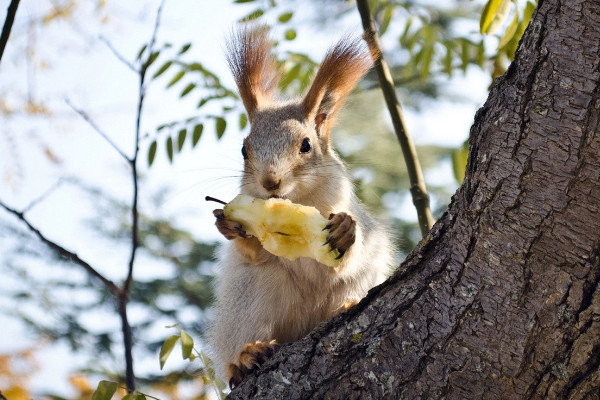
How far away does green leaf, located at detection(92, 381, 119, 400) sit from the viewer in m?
2.77

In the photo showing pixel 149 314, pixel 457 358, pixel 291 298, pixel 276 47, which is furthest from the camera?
pixel 149 314

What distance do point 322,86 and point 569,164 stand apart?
231 centimetres

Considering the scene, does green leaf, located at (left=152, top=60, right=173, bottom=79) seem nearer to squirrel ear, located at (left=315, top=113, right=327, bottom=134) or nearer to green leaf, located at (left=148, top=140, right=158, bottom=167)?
green leaf, located at (left=148, top=140, right=158, bottom=167)

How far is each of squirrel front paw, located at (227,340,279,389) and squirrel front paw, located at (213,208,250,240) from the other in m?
0.49

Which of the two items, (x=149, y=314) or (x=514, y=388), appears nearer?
(x=514, y=388)

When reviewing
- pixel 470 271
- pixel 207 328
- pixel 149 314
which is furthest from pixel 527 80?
pixel 149 314

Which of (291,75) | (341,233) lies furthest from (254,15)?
(341,233)

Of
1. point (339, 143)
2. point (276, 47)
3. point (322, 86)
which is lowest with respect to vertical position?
point (322, 86)

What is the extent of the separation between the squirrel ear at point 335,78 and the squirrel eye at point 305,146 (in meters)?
0.32

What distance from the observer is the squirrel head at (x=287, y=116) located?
3.88m

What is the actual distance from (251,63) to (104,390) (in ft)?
7.37

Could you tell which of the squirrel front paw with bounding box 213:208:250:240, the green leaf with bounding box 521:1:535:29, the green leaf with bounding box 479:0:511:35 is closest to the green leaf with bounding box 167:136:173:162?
the squirrel front paw with bounding box 213:208:250:240

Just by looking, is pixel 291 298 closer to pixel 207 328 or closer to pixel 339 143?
pixel 207 328

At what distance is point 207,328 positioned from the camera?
4527 mm
